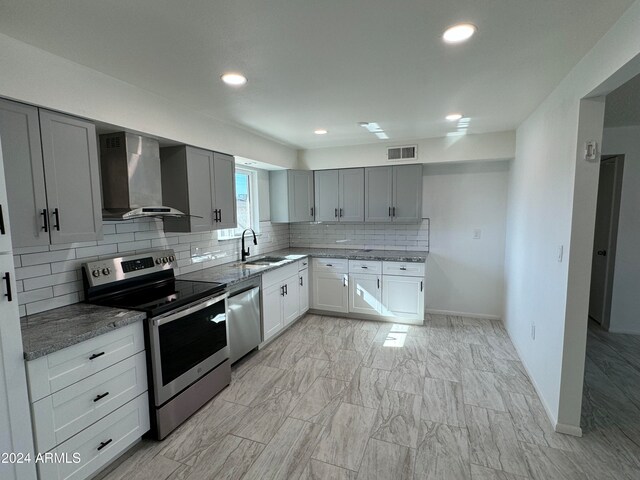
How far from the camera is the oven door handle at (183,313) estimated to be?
2.06 meters

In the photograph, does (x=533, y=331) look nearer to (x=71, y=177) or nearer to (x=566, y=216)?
(x=566, y=216)

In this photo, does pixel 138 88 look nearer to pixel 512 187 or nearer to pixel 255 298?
pixel 255 298

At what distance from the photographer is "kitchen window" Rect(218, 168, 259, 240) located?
411 cm

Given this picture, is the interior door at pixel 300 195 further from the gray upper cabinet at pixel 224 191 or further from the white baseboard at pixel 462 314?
the white baseboard at pixel 462 314

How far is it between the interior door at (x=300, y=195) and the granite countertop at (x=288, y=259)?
529 mm

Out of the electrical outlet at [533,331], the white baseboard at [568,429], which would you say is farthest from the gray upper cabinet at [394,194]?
the white baseboard at [568,429]

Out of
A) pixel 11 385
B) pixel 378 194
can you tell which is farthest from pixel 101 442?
pixel 378 194

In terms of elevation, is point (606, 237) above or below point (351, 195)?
below

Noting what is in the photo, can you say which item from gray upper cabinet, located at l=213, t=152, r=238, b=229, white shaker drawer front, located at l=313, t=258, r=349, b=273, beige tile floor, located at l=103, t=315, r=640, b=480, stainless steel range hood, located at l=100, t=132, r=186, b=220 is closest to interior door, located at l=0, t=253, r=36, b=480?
beige tile floor, located at l=103, t=315, r=640, b=480

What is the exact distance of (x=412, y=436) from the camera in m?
2.15

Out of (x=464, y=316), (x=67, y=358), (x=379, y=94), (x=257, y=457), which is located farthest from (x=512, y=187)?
(x=67, y=358)

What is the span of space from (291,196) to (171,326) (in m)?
2.81

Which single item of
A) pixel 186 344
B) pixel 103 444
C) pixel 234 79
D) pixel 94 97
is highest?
pixel 234 79

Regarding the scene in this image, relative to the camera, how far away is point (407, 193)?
4.30m
